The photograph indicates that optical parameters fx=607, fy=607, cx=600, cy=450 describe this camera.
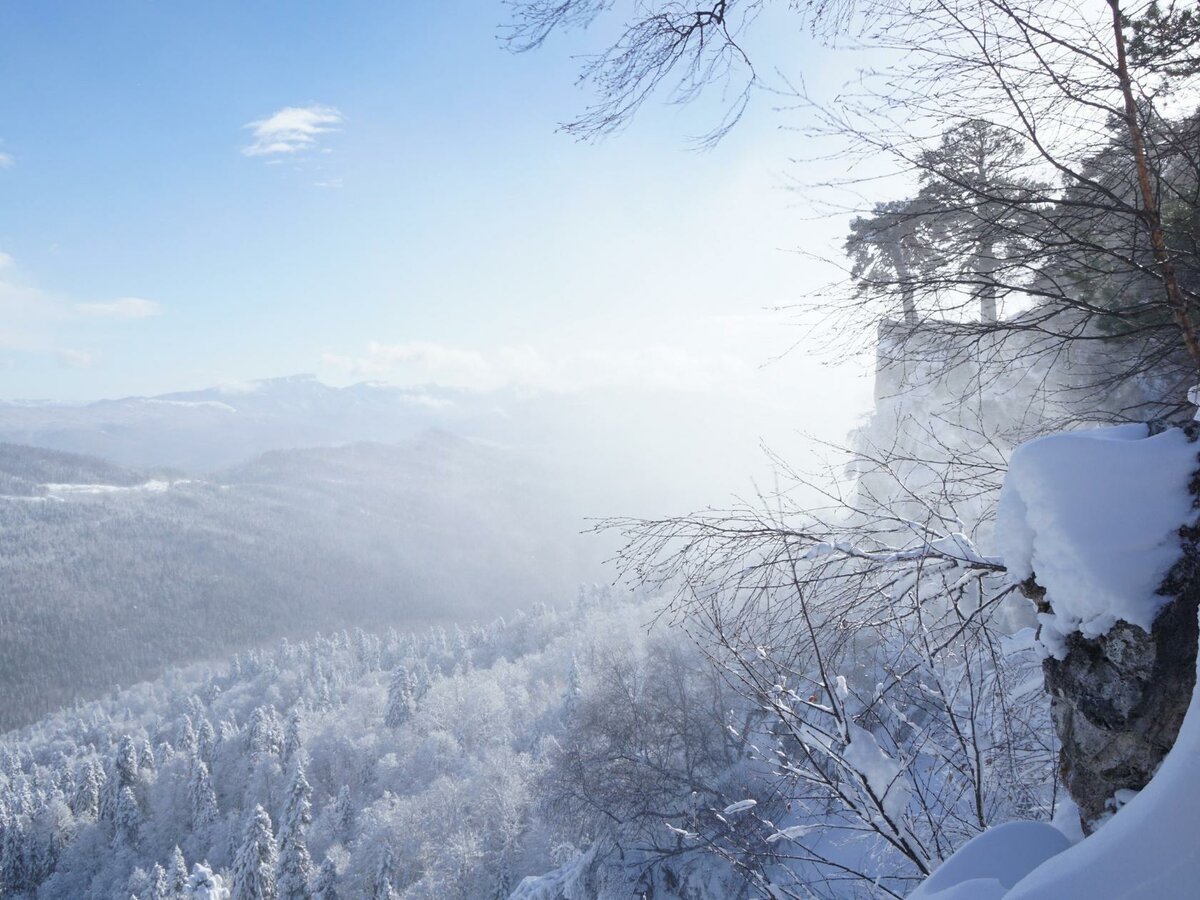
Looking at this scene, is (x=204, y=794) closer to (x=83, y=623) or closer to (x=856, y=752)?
(x=856, y=752)

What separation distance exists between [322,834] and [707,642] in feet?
157

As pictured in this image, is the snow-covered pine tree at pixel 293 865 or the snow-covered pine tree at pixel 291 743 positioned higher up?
the snow-covered pine tree at pixel 293 865

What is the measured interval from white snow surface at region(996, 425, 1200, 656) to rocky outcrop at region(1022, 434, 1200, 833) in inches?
1.9

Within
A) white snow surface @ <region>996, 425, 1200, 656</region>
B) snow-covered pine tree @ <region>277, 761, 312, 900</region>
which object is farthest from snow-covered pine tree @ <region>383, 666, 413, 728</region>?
white snow surface @ <region>996, 425, 1200, 656</region>

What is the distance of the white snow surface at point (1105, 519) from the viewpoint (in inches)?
75.6

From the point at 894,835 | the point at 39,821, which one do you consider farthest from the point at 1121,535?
the point at 39,821

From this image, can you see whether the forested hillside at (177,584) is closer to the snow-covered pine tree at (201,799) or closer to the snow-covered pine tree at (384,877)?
the snow-covered pine tree at (201,799)

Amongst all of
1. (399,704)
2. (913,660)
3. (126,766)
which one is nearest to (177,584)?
(126,766)

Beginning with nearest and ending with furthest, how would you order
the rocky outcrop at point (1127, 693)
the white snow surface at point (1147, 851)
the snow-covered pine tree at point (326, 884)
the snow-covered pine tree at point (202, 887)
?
the white snow surface at point (1147, 851), the rocky outcrop at point (1127, 693), the snow-covered pine tree at point (202, 887), the snow-covered pine tree at point (326, 884)

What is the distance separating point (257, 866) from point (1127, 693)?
3669cm

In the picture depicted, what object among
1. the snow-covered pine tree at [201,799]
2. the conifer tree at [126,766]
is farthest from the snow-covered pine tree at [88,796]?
the snow-covered pine tree at [201,799]

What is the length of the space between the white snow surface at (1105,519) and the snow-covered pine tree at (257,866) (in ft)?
120

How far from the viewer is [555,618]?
81000 millimetres

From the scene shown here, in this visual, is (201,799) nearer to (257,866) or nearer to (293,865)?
(257,866)
